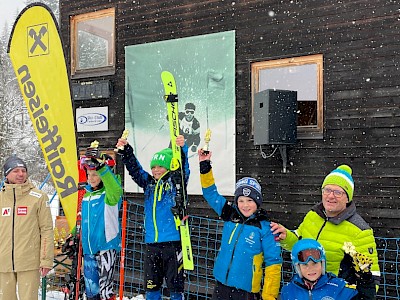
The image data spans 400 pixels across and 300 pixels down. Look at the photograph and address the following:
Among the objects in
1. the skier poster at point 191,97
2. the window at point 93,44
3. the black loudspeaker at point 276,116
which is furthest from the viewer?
the window at point 93,44

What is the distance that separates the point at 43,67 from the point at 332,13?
406cm

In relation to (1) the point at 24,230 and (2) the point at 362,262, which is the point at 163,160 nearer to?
(1) the point at 24,230

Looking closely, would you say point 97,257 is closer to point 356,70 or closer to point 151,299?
point 151,299

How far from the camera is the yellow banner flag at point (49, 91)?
7.07 m

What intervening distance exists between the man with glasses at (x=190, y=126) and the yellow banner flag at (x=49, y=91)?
5.57ft

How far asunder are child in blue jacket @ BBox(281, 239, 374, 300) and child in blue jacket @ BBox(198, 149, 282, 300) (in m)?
0.30

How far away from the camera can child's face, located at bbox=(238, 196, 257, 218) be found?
4.01 meters

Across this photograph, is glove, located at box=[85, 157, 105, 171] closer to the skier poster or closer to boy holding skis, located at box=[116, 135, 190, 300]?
boy holding skis, located at box=[116, 135, 190, 300]

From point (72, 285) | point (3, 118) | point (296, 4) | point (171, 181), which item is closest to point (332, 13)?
point (296, 4)

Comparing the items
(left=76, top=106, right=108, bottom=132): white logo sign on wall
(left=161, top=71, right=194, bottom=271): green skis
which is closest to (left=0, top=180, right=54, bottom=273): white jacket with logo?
(left=161, top=71, right=194, bottom=271): green skis

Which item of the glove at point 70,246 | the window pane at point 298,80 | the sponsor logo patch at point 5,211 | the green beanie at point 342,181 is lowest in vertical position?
the glove at point 70,246

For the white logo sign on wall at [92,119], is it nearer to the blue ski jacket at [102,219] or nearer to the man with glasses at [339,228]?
the blue ski jacket at [102,219]

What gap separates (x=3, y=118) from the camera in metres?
29.0

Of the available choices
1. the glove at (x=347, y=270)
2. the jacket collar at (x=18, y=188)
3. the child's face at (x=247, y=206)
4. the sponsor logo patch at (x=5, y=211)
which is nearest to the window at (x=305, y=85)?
the child's face at (x=247, y=206)
